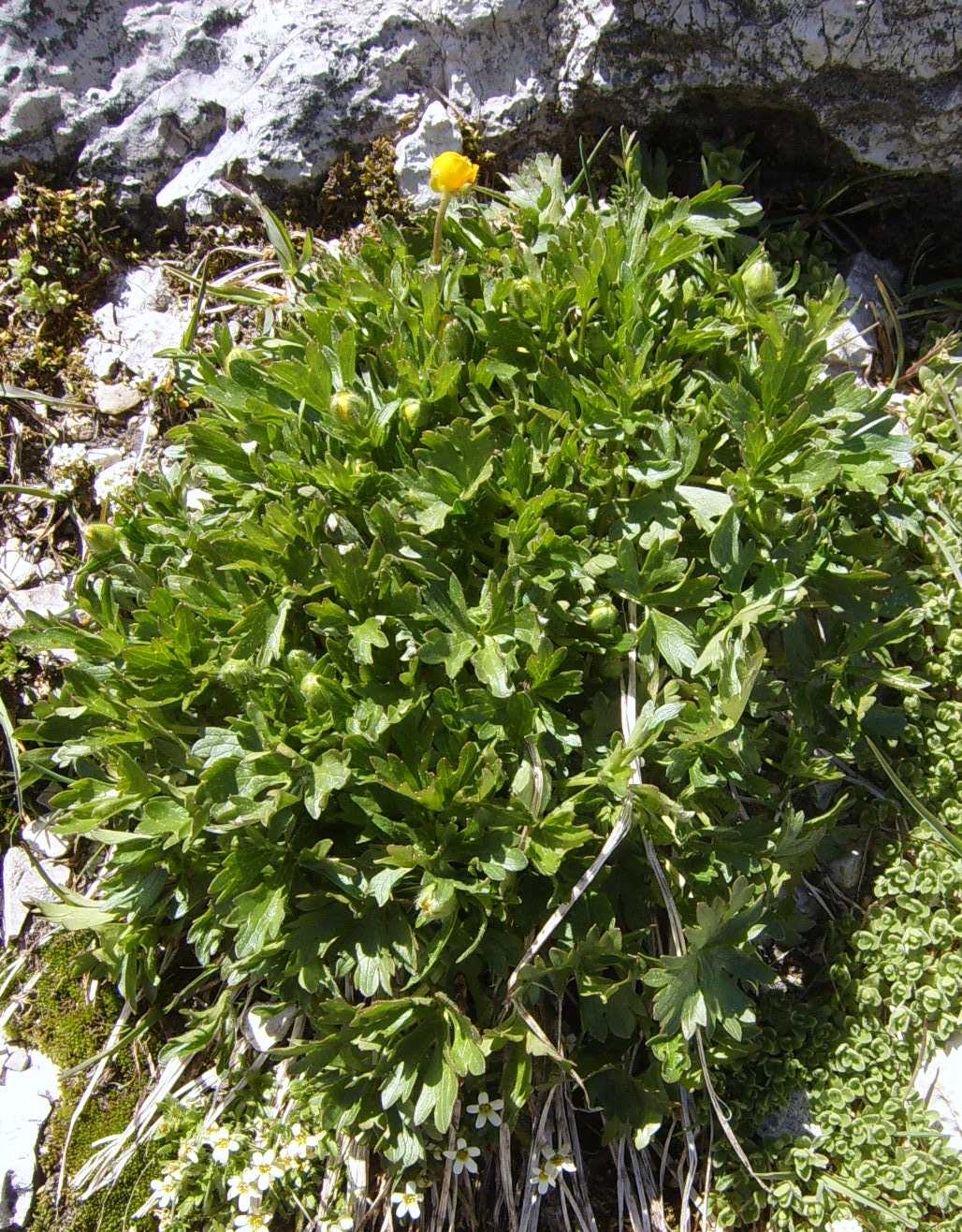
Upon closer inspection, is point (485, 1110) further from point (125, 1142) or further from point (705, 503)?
point (705, 503)

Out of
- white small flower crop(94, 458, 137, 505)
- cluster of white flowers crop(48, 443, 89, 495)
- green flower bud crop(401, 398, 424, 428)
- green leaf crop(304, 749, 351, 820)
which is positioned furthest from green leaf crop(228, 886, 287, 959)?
cluster of white flowers crop(48, 443, 89, 495)

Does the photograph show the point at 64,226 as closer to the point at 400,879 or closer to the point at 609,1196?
the point at 400,879

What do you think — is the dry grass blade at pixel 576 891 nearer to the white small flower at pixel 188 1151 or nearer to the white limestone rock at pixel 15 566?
the white small flower at pixel 188 1151

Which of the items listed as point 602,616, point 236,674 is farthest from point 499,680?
point 236,674

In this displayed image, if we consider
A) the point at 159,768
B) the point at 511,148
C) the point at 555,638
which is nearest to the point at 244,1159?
the point at 159,768

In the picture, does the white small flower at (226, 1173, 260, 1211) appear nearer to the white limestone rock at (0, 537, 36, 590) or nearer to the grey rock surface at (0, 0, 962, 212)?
the white limestone rock at (0, 537, 36, 590)

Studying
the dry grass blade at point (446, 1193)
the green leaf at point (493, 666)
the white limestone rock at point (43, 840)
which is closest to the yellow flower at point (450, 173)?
the green leaf at point (493, 666)
